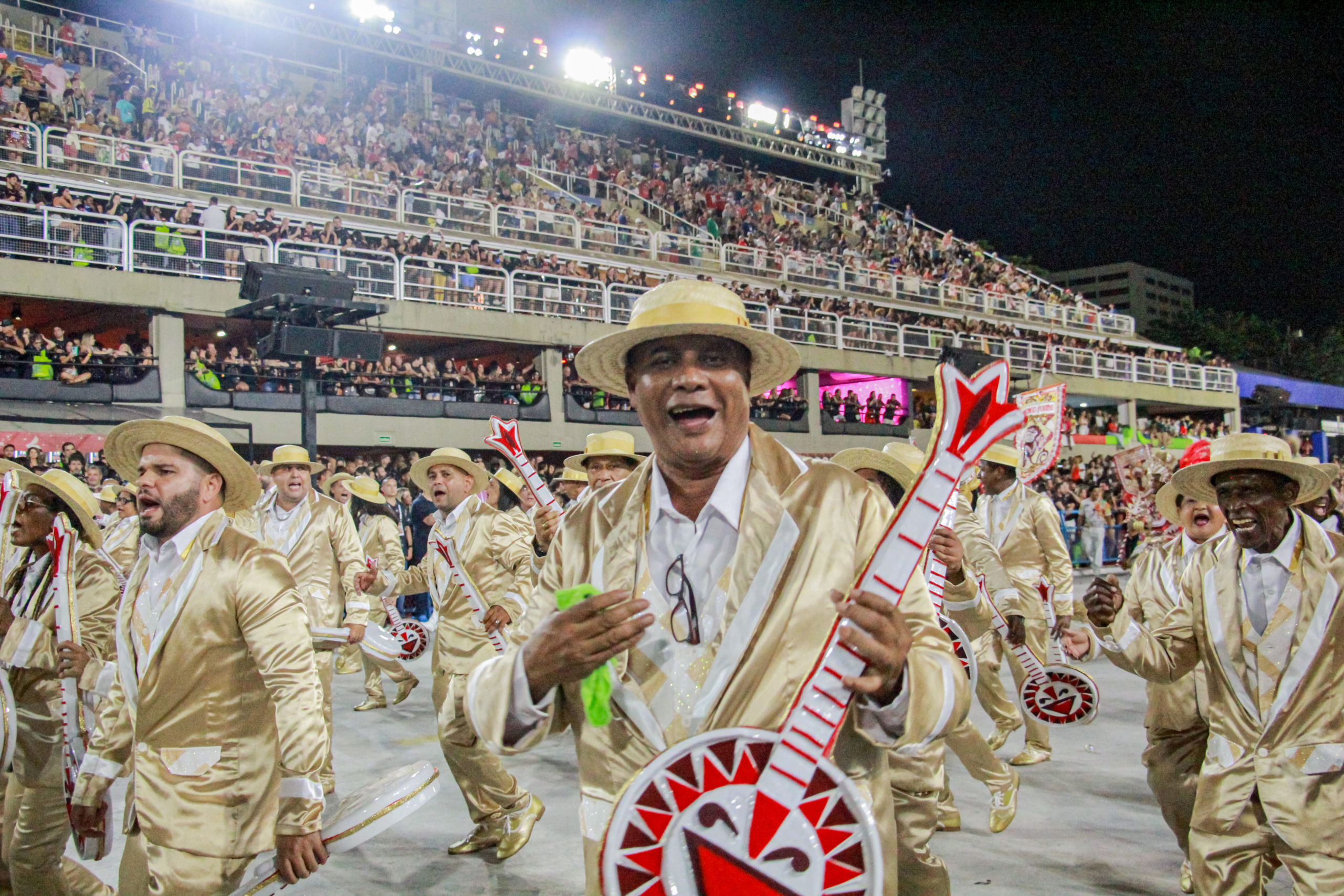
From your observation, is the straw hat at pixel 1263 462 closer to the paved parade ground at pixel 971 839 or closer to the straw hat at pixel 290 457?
the paved parade ground at pixel 971 839

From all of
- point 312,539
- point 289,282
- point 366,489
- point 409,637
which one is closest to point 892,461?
point 312,539

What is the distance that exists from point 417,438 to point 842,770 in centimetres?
1886

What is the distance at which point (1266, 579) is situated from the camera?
3.62m

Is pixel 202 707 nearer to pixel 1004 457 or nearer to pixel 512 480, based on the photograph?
pixel 1004 457

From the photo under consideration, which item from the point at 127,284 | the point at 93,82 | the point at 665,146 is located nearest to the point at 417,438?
the point at 127,284

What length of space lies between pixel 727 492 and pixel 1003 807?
450 centimetres

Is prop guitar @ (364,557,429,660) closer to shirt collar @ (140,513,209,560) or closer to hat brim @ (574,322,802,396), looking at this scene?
shirt collar @ (140,513,209,560)

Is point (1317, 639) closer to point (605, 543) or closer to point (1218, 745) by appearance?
point (1218, 745)

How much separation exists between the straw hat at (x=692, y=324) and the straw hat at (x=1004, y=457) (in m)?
5.11

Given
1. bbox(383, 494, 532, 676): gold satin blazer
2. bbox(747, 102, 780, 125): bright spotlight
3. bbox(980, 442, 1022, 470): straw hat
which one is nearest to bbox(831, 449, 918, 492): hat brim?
bbox(980, 442, 1022, 470): straw hat

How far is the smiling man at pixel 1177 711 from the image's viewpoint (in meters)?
4.83

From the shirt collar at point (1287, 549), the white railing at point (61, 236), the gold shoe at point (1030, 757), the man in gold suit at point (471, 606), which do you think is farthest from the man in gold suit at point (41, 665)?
the white railing at point (61, 236)

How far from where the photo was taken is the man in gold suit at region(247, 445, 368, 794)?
730 cm

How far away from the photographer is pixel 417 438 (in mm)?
20109
